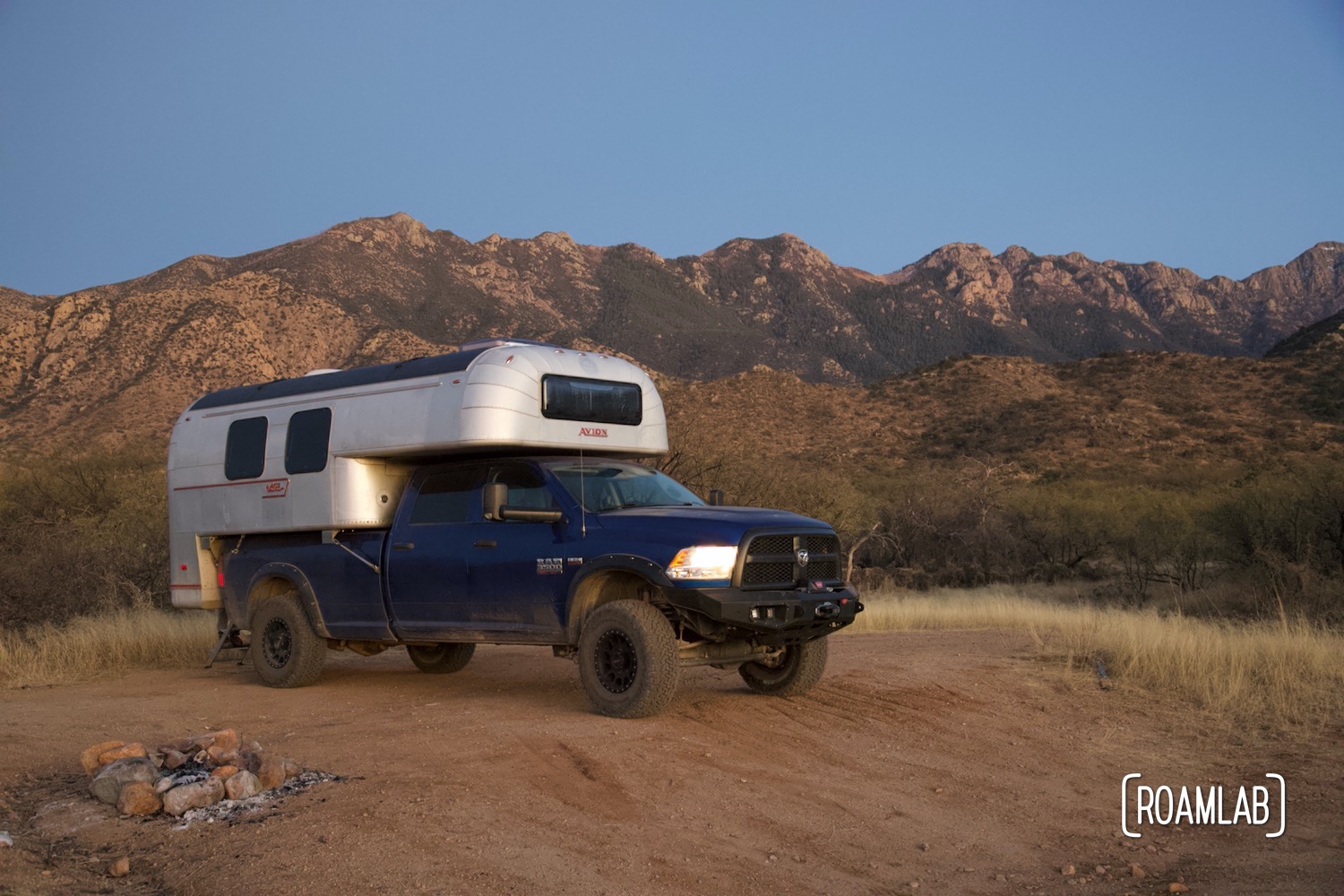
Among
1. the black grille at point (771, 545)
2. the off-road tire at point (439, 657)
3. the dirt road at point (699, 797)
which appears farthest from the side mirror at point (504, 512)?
the off-road tire at point (439, 657)

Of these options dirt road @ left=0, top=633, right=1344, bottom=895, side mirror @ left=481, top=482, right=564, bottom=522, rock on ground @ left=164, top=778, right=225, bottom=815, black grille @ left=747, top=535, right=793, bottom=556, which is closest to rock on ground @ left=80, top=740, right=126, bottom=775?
dirt road @ left=0, top=633, right=1344, bottom=895

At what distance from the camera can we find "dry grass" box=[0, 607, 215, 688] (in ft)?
44.0

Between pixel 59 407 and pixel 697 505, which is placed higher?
pixel 59 407

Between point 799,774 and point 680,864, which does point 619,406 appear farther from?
point 680,864

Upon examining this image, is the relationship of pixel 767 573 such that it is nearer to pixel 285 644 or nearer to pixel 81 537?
pixel 285 644

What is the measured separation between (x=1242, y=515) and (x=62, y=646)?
2006 centimetres

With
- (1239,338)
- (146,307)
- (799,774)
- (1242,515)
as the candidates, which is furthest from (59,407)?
(1239,338)

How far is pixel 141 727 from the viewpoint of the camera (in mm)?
9656

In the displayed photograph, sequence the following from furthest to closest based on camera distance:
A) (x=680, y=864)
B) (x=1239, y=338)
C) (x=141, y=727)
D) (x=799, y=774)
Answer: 1. (x=1239, y=338)
2. (x=141, y=727)
3. (x=799, y=774)
4. (x=680, y=864)

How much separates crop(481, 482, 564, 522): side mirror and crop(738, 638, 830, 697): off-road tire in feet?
7.64

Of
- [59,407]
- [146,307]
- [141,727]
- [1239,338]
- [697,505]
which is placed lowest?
[141,727]

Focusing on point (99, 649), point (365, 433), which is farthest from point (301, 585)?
point (99, 649)

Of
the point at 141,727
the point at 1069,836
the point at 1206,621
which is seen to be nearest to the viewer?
the point at 1069,836

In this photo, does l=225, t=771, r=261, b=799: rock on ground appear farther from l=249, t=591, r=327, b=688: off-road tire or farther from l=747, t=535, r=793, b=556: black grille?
l=249, t=591, r=327, b=688: off-road tire
